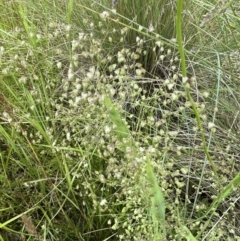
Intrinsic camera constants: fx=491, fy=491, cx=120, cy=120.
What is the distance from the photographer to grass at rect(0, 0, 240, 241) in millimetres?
959

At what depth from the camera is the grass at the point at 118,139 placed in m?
0.96

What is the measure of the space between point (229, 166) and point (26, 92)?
0.53 metres

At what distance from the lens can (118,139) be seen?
3.19ft

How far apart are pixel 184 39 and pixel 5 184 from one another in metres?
0.62

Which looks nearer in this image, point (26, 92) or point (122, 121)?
point (122, 121)

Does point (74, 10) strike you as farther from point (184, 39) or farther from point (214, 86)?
point (214, 86)

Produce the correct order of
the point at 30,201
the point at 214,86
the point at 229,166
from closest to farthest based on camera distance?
1. the point at 229,166
2. the point at 30,201
3. the point at 214,86

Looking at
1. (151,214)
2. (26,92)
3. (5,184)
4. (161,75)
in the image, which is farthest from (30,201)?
(161,75)

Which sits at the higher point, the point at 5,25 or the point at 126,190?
the point at 126,190

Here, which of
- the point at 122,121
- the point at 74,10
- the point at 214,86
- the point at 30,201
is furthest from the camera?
the point at 74,10

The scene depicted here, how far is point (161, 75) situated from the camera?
144cm

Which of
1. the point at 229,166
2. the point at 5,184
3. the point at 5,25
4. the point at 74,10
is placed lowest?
the point at 5,184

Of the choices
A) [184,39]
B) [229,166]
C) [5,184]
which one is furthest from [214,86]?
[5,184]

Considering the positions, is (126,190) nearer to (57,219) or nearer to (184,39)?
(57,219)
